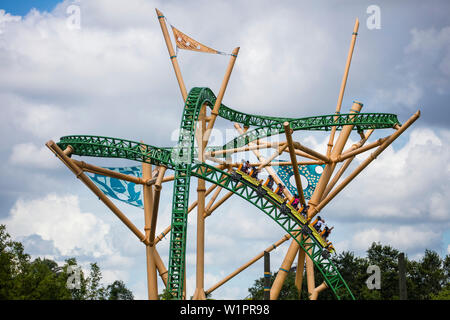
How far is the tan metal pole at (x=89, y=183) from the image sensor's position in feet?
74.6

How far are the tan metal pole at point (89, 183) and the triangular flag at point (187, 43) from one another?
6.35 metres

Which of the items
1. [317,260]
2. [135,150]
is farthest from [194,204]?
[317,260]

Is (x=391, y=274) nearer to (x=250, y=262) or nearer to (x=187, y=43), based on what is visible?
(x=250, y=262)

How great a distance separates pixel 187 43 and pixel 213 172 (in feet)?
19.3

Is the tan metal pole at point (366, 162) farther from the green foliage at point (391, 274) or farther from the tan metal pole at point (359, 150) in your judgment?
the green foliage at point (391, 274)

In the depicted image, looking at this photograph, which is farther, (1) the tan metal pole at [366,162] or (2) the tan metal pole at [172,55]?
(2) the tan metal pole at [172,55]

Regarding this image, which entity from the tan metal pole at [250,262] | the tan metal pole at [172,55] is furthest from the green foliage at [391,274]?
the tan metal pole at [172,55]

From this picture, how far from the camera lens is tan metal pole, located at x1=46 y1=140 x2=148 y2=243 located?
2273 cm

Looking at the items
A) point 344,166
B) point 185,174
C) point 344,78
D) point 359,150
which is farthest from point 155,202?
point 344,78

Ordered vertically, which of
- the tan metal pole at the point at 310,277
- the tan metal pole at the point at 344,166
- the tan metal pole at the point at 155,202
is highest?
the tan metal pole at the point at 344,166

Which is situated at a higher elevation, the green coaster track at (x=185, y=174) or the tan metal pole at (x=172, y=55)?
the tan metal pole at (x=172, y=55)

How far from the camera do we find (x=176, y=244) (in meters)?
21.9

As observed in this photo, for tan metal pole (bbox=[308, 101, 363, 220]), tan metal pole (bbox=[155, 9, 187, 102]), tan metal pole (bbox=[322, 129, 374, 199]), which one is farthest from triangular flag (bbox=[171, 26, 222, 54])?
Answer: tan metal pole (bbox=[322, 129, 374, 199])
